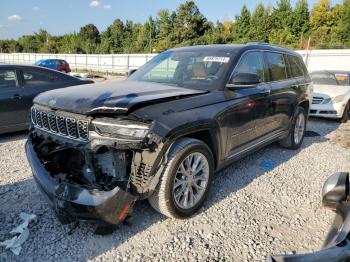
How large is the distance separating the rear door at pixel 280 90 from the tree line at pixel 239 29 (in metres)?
32.1

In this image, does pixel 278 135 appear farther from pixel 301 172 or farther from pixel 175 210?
pixel 175 210

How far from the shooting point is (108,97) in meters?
3.09

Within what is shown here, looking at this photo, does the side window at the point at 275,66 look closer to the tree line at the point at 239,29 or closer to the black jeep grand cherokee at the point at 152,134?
the black jeep grand cherokee at the point at 152,134

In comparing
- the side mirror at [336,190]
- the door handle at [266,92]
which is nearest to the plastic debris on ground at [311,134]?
the door handle at [266,92]

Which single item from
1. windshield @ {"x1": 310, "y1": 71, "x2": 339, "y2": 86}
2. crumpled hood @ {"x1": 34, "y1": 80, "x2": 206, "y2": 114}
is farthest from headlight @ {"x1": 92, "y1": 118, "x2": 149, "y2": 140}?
windshield @ {"x1": 310, "y1": 71, "x2": 339, "y2": 86}

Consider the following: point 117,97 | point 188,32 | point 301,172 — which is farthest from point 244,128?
point 188,32

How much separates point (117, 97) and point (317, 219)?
8.45ft

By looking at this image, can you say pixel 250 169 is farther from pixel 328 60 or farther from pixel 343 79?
pixel 328 60

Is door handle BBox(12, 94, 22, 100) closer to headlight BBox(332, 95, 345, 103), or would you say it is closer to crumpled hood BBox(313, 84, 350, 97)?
crumpled hood BBox(313, 84, 350, 97)

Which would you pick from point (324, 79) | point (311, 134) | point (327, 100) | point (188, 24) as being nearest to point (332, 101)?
point (327, 100)

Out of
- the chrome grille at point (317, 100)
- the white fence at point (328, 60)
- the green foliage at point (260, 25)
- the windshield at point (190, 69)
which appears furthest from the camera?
the green foliage at point (260, 25)

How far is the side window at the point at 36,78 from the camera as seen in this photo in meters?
6.84

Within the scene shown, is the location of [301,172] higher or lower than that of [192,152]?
lower

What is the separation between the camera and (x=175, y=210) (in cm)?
330
